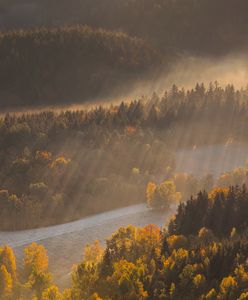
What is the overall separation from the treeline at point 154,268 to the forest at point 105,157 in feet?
59.8

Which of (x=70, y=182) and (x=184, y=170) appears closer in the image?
(x=70, y=182)

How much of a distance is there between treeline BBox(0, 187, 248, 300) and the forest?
59.8 feet

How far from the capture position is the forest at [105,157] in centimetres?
10331

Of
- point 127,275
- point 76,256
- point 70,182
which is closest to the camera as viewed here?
point 127,275

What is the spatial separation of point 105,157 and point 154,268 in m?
48.1

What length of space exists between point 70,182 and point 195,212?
2930 centimetres

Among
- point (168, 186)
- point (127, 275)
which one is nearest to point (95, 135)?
point (168, 186)

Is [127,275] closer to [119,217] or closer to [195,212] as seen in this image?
[195,212]

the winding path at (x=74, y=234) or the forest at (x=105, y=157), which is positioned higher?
the forest at (x=105, y=157)

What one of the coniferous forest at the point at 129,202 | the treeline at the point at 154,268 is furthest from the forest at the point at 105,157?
the treeline at the point at 154,268

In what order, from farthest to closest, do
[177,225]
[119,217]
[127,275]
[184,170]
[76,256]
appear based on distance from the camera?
[184,170] < [119,217] < [76,256] < [177,225] < [127,275]

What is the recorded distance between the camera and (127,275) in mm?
67125

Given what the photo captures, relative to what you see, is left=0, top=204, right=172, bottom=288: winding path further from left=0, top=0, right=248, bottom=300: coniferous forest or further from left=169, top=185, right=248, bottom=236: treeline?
left=169, top=185, right=248, bottom=236: treeline

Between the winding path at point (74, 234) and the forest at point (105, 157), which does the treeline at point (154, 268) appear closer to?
the winding path at point (74, 234)
